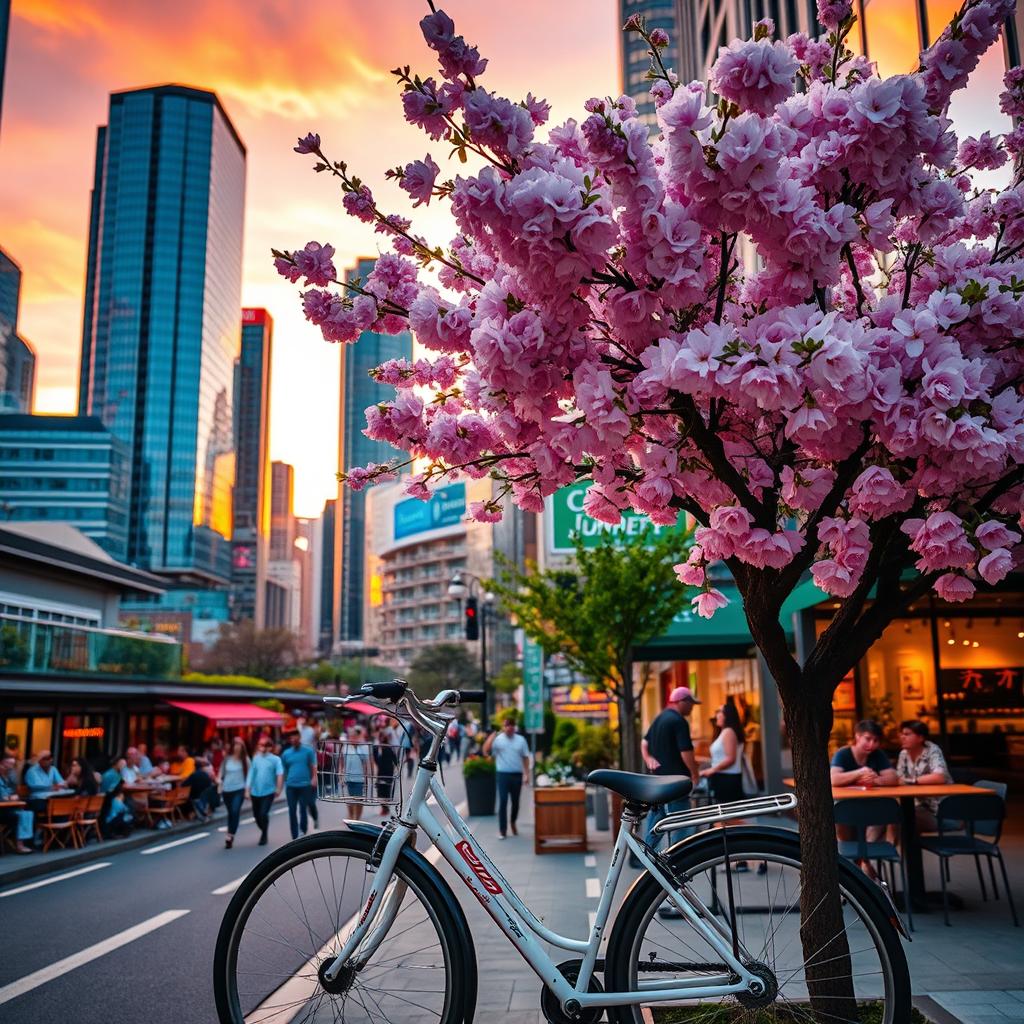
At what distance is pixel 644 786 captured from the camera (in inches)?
141

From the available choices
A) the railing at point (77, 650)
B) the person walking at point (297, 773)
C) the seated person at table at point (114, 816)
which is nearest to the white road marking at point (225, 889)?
the person walking at point (297, 773)

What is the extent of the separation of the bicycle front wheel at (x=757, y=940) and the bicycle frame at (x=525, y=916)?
46mm

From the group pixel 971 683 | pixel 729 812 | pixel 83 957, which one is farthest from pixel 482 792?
pixel 729 812

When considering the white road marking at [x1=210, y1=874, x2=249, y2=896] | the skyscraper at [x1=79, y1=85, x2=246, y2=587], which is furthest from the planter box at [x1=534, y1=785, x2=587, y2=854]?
the skyscraper at [x1=79, y1=85, x2=246, y2=587]

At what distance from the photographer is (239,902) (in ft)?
12.0

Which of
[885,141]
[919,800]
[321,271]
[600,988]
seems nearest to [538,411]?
[321,271]

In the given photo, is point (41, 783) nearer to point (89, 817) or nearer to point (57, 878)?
point (89, 817)

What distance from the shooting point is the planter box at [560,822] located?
41.8 feet

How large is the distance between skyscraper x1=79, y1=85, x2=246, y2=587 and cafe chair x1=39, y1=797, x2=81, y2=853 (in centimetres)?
15084

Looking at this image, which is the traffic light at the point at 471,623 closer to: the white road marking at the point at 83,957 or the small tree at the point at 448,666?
the white road marking at the point at 83,957

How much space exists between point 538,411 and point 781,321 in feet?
3.08

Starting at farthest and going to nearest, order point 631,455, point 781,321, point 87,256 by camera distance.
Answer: point 87,256 < point 631,455 < point 781,321

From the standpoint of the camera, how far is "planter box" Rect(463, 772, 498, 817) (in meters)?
18.4

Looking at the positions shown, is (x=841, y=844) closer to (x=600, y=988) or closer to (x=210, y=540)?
(x=600, y=988)
